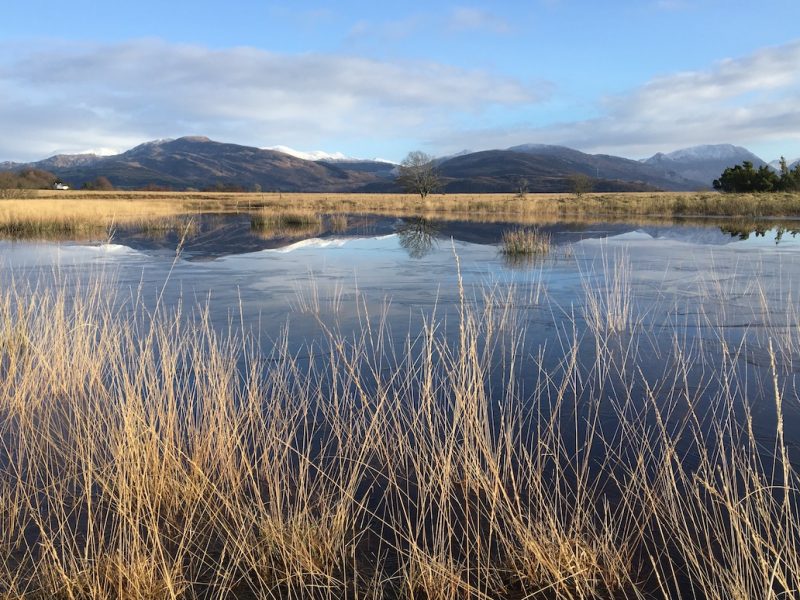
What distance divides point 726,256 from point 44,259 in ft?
55.5

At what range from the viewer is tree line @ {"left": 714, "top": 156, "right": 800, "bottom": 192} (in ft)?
121

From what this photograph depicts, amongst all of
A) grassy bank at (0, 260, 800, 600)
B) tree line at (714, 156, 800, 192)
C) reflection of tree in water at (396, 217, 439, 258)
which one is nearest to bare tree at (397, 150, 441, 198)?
reflection of tree in water at (396, 217, 439, 258)

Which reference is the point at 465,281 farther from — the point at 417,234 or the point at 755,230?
the point at 755,230

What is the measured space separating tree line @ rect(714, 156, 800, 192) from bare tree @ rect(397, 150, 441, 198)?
73.4 feet

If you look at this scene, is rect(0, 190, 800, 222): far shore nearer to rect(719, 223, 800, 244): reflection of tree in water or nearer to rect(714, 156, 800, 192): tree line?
rect(714, 156, 800, 192): tree line

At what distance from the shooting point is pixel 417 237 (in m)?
21.1

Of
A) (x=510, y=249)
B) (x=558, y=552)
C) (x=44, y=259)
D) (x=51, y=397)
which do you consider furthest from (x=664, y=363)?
(x=44, y=259)

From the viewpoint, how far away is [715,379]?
213 inches

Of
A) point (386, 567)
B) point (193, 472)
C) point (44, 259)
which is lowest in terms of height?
point (386, 567)

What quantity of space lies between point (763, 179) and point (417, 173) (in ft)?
81.3

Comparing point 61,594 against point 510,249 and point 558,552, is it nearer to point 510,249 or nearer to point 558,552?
point 558,552

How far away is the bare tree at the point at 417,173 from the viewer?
46781 millimetres

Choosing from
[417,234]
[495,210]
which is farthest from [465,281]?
[495,210]

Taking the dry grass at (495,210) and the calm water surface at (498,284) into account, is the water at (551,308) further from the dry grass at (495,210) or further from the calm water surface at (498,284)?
the dry grass at (495,210)
